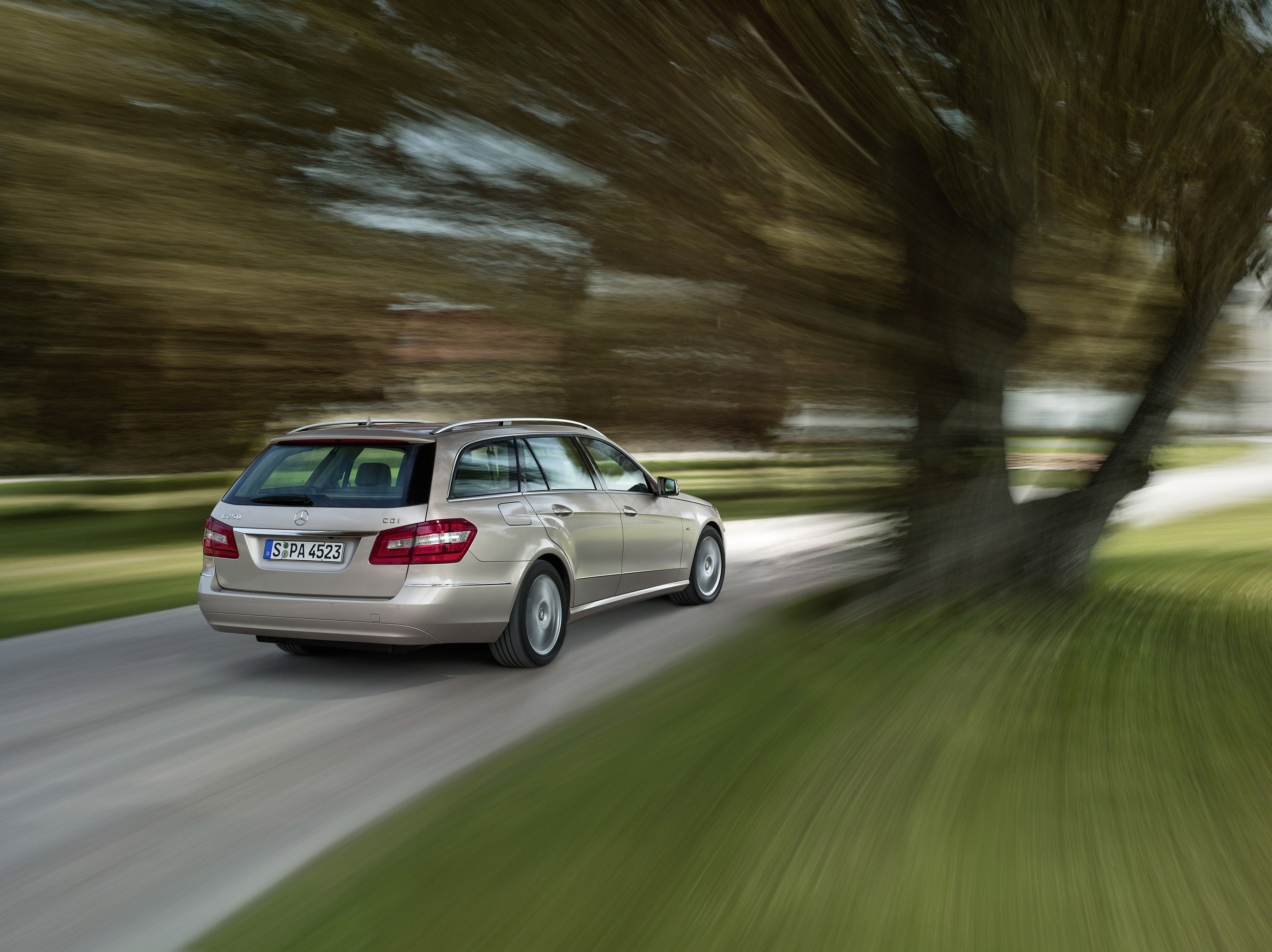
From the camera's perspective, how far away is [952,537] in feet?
26.9

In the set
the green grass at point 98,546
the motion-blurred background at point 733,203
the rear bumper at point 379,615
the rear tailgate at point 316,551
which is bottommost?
the green grass at point 98,546

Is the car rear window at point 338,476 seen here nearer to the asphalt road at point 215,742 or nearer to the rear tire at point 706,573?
the asphalt road at point 215,742

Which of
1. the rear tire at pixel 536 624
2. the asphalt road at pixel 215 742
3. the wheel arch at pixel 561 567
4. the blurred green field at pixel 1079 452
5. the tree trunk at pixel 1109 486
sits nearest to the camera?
the asphalt road at pixel 215 742

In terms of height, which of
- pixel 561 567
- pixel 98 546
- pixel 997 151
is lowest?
pixel 98 546

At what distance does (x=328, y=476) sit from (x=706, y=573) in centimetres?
382

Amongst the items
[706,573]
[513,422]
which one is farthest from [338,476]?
[706,573]

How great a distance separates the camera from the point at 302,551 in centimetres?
670

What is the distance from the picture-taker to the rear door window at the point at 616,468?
333 inches

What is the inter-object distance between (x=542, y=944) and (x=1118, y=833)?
214 centimetres

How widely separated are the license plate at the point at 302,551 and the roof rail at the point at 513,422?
903 millimetres

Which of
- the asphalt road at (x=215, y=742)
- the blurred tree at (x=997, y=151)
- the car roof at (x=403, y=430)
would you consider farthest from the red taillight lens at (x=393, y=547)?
the blurred tree at (x=997, y=151)

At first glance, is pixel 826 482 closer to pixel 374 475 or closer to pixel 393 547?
pixel 393 547

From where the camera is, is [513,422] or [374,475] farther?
[513,422]

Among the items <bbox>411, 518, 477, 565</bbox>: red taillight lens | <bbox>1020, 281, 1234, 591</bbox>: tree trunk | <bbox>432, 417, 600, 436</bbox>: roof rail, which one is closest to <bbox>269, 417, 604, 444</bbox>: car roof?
<bbox>432, 417, 600, 436</bbox>: roof rail
